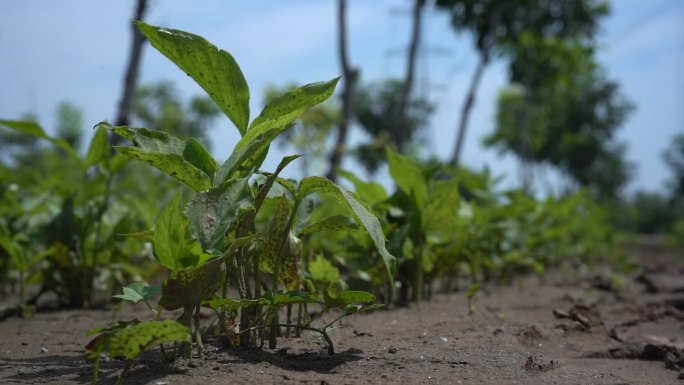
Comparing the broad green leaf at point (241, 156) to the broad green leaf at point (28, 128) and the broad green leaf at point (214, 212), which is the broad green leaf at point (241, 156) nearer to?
the broad green leaf at point (214, 212)

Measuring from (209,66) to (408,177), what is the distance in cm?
132

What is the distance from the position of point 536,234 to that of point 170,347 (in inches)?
134

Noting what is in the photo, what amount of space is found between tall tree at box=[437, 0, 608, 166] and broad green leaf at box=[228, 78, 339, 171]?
32.5ft

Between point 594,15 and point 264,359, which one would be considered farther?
point 594,15

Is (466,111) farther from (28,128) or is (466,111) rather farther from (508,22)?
(28,128)

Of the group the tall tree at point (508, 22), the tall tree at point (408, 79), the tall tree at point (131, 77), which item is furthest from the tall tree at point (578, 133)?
the tall tree at point (131, 77)

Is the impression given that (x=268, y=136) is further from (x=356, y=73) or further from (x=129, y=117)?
(x=356, y=73)

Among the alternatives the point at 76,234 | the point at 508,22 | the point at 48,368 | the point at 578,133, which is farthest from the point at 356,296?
the point at 578,133

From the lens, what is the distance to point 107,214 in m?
3.31

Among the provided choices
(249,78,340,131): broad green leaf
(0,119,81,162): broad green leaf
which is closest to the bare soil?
(249,78,340,131): broad green leaf

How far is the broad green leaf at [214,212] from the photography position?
1.52 m

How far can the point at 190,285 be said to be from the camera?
1.44m

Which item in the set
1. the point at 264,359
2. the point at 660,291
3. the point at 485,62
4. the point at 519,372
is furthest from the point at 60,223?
the point at 485,62

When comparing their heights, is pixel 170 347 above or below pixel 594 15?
below
